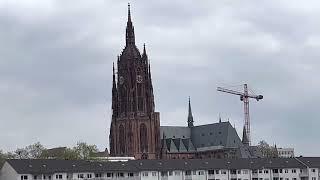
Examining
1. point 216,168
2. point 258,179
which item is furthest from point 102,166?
point 258,179

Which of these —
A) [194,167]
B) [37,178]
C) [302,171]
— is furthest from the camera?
[302,171]

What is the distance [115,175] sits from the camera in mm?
160875

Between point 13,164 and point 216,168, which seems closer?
point 13,164

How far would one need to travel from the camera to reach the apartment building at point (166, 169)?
497 ft

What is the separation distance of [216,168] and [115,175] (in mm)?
26732

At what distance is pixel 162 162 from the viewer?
17338 cm

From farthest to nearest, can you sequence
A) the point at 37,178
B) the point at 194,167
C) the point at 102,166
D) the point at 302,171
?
the point at 302,171
the point at 194,167
the point at 102,166
the point at 37,178

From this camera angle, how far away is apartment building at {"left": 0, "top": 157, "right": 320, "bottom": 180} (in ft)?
497

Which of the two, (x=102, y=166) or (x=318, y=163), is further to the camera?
(x=318, y=163)

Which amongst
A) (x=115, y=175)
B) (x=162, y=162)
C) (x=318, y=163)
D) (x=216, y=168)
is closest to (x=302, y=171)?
(x=318, y=163)

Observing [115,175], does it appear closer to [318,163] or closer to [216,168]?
[216,168]

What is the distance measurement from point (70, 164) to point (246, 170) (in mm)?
45024

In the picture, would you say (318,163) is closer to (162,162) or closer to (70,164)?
(162,162)

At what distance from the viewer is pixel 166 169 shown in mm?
167625
